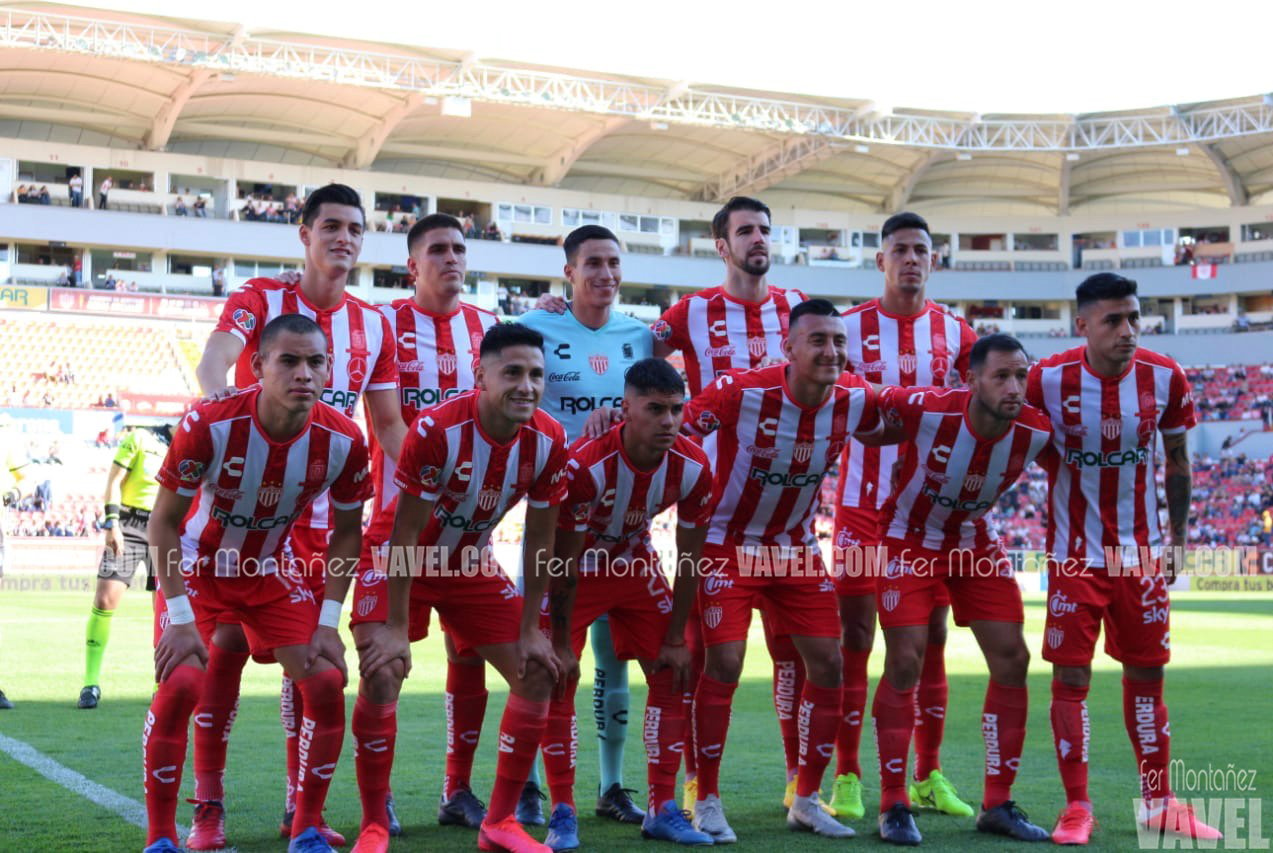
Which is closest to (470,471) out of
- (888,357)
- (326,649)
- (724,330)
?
(326,649)

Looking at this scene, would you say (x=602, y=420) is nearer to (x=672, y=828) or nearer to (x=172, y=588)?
(x=672, y=828)

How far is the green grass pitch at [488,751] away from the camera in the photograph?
5730mm

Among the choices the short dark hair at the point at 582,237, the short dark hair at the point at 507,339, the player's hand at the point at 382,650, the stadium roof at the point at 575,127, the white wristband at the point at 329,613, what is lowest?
the player's hand at the point at 382,650

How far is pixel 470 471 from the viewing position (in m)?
5.43

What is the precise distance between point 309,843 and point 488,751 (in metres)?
3.17

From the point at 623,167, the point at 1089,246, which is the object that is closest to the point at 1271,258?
the point at 1089,246

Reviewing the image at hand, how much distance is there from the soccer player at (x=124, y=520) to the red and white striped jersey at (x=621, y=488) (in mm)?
4951

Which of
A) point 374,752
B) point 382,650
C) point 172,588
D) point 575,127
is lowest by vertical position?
point 374,752

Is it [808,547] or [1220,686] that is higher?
[808,547]

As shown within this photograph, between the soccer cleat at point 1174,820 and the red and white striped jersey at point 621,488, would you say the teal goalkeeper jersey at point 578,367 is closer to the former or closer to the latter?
the red and white striped jersey at point 621,488

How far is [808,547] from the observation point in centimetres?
630

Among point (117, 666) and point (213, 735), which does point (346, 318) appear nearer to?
point (213, 735)

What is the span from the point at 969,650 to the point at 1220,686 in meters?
4.12

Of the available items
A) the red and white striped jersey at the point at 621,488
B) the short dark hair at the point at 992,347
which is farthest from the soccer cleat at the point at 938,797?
the short dark hair at the point at 992,347
